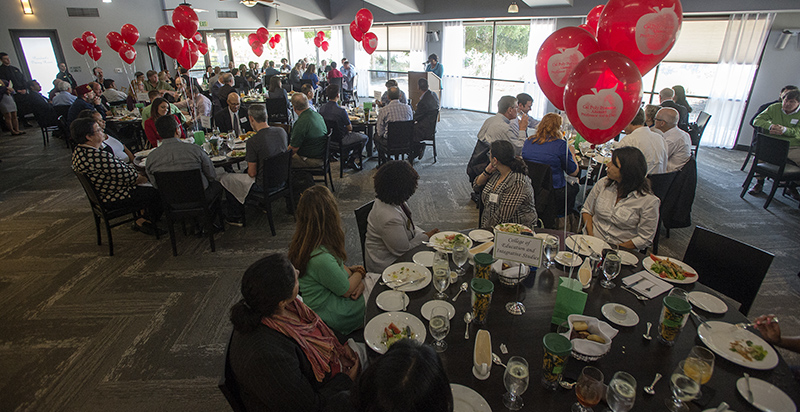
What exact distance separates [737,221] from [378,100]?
19.0 ft

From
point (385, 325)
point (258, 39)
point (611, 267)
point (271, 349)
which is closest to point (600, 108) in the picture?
point (611, 267)

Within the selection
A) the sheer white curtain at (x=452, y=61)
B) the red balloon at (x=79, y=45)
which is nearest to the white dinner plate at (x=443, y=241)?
the sheer white curtain at (x=452, y=61)

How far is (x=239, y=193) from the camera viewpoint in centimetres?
426

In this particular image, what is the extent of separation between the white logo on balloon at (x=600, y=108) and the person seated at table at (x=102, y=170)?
13.4 feet

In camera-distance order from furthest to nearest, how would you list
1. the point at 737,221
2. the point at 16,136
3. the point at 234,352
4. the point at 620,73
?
the point at 16,136 → the point at 737,221 → the point at 620,73 → the point at 234,352

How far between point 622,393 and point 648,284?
3.02 ft

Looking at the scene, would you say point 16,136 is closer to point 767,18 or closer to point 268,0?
point 268,0

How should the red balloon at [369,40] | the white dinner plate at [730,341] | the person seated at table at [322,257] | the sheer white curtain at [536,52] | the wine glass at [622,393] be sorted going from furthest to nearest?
the red balloon at [369,40] → the sheer white curtain at [536,52] → the person seated at table at [322,257] → the white dinner plate at [730,341] → the wine glass at [622,393]

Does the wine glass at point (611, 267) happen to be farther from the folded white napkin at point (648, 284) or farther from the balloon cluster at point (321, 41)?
the balloon cluster at point (321, 41)

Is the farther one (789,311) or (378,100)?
(378,100)

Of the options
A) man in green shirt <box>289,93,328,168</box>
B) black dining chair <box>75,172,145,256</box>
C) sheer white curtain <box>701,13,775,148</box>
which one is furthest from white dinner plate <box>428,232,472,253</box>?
sheer white curtain <box>701,13,775,148</box>

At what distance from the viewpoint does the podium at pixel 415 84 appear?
1033 cm

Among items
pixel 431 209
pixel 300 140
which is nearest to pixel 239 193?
pixel 300 140

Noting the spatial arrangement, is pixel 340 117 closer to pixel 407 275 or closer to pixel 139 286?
pixel 139 286
